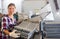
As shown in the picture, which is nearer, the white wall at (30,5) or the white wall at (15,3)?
the white wall at (30,5)

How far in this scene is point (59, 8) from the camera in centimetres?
95

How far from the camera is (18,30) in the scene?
63.2 inches

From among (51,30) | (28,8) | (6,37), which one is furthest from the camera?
(28,8)

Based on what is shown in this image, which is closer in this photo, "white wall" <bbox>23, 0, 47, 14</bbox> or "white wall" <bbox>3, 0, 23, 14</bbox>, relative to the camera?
"white wall" <bbox>23, 0, 47, 14</bbox>

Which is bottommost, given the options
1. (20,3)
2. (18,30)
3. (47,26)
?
(18,30)

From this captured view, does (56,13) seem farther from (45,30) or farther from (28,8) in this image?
(28,8)

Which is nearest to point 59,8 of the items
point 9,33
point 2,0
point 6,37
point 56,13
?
point 56,13

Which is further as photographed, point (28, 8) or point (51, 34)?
point (28, 8)

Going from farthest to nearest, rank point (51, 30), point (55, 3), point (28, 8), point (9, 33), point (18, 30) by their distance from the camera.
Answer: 1. point (28, 8)
2. point (9, 33)
3. point (18, 30)
4. point (55, 3)
5. point (51, 30)

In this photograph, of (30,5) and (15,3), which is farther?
(15,3)

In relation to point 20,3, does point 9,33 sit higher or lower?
lower

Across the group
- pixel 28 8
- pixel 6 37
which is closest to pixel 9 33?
pixel 6 37

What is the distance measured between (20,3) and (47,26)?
9.44ft

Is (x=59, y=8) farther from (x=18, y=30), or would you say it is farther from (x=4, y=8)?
(x=4, y=8)
